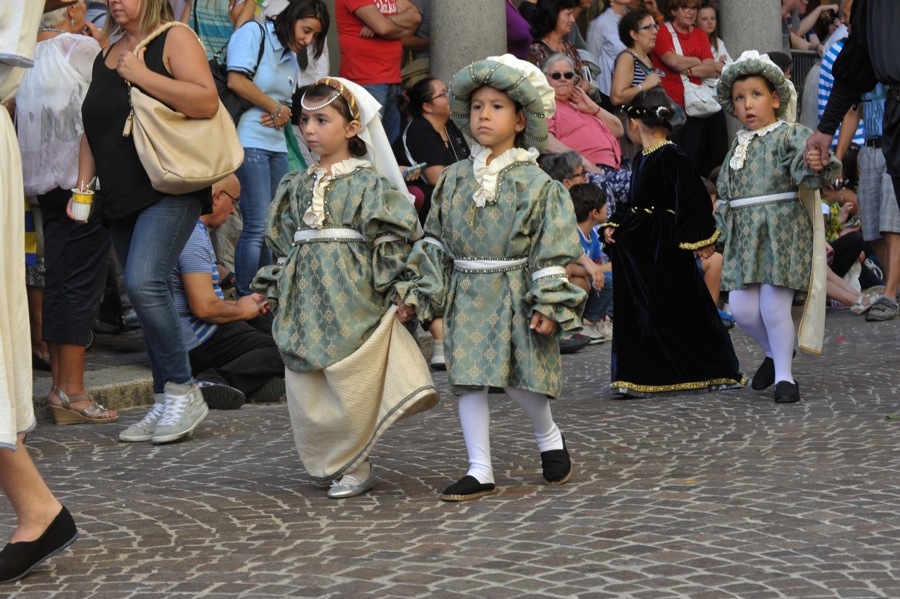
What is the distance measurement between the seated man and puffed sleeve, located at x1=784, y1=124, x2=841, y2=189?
Result: 2875mm

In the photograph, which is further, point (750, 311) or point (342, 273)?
point (750, 311)

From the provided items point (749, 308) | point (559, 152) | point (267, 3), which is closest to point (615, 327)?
point (749, 308)

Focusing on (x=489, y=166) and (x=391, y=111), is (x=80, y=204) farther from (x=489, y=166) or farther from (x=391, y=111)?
(x=391, y=111)

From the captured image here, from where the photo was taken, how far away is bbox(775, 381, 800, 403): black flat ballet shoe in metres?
8.35

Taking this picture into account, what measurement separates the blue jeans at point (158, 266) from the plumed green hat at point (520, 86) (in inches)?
65.2

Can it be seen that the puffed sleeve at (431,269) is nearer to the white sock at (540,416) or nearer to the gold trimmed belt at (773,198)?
the white sock at (540,416)

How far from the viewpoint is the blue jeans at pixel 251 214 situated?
10086mm

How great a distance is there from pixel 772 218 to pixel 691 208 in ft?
1.70

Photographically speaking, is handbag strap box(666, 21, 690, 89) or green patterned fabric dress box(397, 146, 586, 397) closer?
green patterned fabric dress box(397, 146, 586, 397)

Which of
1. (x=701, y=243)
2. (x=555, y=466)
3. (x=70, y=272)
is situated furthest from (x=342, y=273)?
(x=701, y=243)

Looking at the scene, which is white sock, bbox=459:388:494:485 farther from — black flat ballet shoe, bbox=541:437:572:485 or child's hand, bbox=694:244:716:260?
child's hand, bbox=694:244:716:260

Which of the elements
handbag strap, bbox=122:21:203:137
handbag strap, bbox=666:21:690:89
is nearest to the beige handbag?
handbag strap, bbox=122:21:203:137

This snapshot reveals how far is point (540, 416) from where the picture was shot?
6.33 m

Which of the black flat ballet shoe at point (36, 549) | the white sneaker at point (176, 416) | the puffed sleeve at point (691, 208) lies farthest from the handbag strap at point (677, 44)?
the black flat ballet shoe at point (36, 549)
